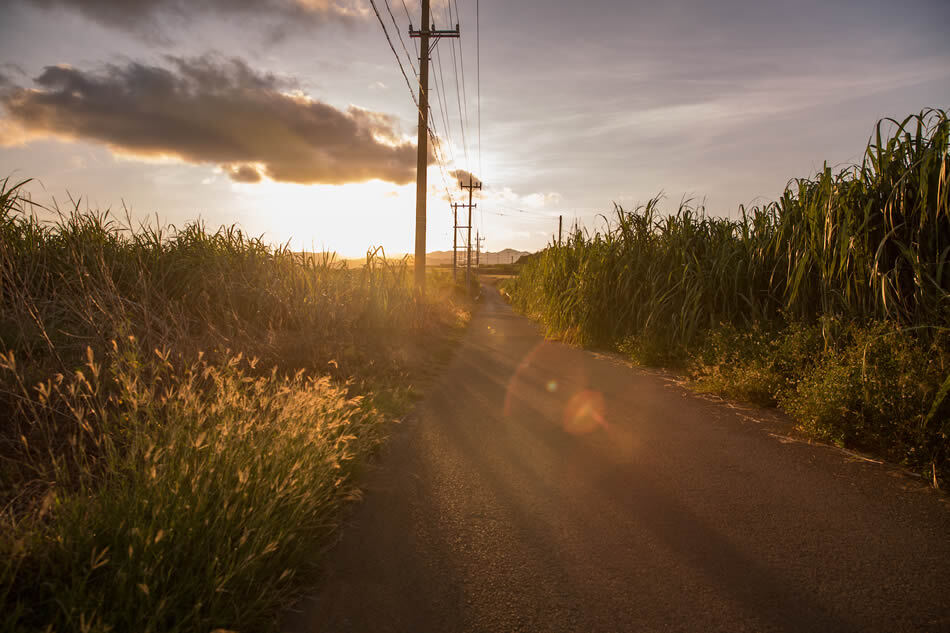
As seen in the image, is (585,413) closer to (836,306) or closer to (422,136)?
(836,306)

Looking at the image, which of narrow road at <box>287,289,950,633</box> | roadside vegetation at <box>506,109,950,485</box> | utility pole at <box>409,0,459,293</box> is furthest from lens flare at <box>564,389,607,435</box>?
utility pole at <box>409,0,459,293</box>

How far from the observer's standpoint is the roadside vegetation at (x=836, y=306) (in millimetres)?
3715

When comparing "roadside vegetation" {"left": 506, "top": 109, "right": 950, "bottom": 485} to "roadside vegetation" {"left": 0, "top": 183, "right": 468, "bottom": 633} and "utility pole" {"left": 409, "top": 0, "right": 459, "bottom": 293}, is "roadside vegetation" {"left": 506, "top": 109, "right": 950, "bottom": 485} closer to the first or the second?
"roadside vegetation" {"left": 0, "top": 183, "right": 468, "bottom": 633}

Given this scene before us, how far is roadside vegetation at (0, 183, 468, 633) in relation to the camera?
71.7 inches

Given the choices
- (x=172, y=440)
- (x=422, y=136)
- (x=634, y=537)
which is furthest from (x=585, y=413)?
(x=422, y=136)

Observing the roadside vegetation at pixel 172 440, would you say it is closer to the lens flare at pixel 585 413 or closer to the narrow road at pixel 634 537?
the narrow road at pixel 634 537

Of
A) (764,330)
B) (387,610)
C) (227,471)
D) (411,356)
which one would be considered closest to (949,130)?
(764,330)

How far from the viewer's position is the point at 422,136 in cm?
1301

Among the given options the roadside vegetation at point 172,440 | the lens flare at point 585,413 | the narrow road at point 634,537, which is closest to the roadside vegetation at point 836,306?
the narrow road at point 634,537

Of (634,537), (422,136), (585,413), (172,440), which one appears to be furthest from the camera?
(422,136)

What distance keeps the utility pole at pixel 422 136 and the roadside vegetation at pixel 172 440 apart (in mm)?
5723

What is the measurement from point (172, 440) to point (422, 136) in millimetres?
12107

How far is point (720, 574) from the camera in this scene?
237 centimetres

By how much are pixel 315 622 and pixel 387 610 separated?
313mm
